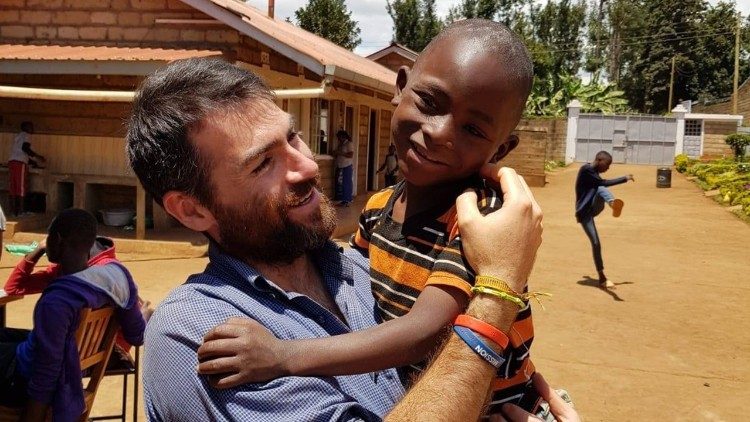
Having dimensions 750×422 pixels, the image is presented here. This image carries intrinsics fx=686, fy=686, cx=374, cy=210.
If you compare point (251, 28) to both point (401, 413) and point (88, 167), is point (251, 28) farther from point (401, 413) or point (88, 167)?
point (401, 413)

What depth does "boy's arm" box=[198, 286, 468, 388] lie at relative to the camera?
4.13ft

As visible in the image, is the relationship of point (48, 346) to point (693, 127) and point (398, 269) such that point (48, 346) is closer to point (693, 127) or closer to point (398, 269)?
point (398, 269)

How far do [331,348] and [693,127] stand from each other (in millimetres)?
38125

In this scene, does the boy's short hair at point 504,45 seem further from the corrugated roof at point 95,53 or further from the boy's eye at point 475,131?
the corrugated roof at point 95,53

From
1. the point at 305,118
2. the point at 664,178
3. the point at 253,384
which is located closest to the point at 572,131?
the point at 664,178

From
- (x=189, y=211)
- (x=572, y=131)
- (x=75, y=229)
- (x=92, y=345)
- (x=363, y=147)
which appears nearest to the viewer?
(x=189, y=211)

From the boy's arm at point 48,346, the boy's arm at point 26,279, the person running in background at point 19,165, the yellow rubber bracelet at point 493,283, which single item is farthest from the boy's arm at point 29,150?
the yellow rubber bracelet at point 493,283

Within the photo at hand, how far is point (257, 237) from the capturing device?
1.56m

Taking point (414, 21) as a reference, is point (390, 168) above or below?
below

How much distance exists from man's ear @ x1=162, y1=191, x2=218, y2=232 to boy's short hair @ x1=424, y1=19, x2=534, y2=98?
29.2 inches

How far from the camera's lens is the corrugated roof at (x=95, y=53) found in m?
9.34

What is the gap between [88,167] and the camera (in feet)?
36.7

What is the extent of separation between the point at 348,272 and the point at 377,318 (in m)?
0.14

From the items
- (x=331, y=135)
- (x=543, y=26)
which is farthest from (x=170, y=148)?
(x=543, y=26)
